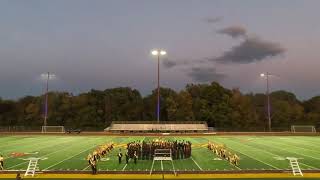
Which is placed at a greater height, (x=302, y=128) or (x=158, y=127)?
(x=158, y=127)

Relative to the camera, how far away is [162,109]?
108 meters

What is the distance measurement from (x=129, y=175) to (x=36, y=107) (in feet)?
317

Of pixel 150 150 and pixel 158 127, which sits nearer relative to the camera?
pixel 150 150

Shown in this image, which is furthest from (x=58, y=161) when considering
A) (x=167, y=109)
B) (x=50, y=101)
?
(x=50, y=101)

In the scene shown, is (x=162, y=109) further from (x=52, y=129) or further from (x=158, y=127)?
(x=52, y=129)

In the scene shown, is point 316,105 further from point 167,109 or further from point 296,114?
point 167,109

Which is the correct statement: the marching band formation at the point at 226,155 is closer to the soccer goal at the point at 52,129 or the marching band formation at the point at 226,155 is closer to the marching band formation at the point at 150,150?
the marching band formation at the point at 150,150

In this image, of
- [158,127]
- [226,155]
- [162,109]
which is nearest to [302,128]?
[158,127]

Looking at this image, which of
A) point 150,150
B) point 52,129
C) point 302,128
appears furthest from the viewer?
point 52,129

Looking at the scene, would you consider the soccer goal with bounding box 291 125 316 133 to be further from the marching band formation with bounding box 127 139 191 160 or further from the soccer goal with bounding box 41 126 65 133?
the marching band formation with bounding box 127 139 191 160

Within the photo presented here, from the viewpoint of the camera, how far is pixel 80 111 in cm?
10525

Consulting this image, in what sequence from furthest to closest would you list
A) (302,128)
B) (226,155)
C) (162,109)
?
(162,109) → (302,128) → (226,155)

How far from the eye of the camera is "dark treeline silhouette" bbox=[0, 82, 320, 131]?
97.6m

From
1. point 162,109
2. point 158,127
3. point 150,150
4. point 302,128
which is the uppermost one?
point 162,109
